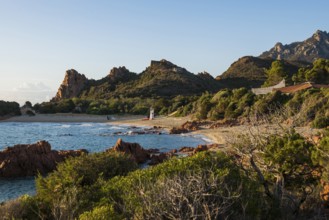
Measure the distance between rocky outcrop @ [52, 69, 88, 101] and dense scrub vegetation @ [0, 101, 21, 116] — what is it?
28695 mm

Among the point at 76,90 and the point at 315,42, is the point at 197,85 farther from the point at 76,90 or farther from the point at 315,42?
the point at 315,42

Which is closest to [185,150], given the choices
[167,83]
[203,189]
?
[203,189]

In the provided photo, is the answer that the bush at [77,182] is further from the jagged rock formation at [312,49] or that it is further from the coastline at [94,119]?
the jagged rock formation at [312,49]

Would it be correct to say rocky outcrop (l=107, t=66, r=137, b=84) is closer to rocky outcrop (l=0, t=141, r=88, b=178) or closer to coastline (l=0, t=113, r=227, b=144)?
coastline (l=0, t=113, r=227, b=144)

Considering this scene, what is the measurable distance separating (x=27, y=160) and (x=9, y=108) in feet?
222

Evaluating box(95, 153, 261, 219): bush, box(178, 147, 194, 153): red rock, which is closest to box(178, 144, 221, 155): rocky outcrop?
box(178, 147, 194, 153): red rock

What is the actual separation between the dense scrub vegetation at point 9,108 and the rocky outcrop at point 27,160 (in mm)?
63363

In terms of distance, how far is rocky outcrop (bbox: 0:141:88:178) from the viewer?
27.6 metres

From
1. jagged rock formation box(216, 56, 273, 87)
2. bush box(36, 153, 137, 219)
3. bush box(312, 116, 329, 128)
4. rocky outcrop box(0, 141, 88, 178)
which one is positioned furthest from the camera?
jagged rock formation box(216, 56, 273, 87)

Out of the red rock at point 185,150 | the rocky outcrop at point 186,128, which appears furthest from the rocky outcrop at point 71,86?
the red rock at point 185,150

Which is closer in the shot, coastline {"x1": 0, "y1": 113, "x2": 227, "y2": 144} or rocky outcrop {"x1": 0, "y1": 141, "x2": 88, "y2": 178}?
rocky outcrop {"x1": 0, "y1": 141, "x2": 88, "y2": 178}

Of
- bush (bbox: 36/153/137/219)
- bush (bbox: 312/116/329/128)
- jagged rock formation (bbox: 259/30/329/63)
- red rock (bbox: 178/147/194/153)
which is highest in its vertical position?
jagged rock formation (bbox: 259/30/329/63)

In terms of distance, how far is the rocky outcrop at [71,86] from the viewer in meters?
122

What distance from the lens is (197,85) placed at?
119 meters
